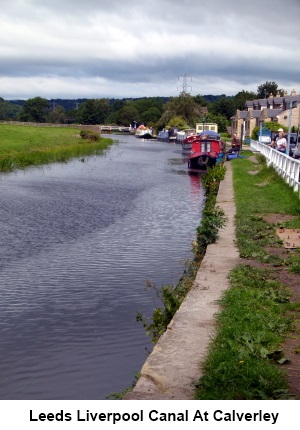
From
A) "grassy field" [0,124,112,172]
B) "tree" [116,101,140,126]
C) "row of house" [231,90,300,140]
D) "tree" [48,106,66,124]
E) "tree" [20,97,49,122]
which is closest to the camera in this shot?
"grassy field" [0,124,112,172]

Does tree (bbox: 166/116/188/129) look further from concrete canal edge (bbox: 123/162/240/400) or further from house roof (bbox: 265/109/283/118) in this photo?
concrete canal edge (bbox: 123/162/240/400)

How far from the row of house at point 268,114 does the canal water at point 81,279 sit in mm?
53445

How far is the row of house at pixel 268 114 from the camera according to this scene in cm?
7925

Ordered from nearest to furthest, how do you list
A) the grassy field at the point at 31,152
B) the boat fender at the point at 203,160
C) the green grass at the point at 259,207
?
the green grass at the point at 259,207 → the grassy field at the point at 31,152 → the boat fender at the point at 203,160

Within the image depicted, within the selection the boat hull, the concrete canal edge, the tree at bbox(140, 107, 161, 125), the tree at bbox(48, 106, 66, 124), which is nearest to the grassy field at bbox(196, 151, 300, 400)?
the concrete canal edge

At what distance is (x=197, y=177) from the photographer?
1486 inches

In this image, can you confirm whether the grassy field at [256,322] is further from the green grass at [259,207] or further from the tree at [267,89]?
the tree at [267,89]

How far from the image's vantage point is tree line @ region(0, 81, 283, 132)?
391ft

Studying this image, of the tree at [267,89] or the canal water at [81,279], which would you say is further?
the tree at [267,89]

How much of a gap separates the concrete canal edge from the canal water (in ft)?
2.49

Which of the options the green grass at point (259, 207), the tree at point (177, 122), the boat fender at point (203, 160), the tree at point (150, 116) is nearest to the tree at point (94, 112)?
the tree at point (150, 116)

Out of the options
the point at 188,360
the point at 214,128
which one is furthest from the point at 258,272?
the point at 214,128

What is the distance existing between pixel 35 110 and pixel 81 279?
172320 mm

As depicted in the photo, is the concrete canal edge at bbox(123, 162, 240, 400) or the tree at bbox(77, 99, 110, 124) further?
the tree at bbox(77, 99, 110, 124)
